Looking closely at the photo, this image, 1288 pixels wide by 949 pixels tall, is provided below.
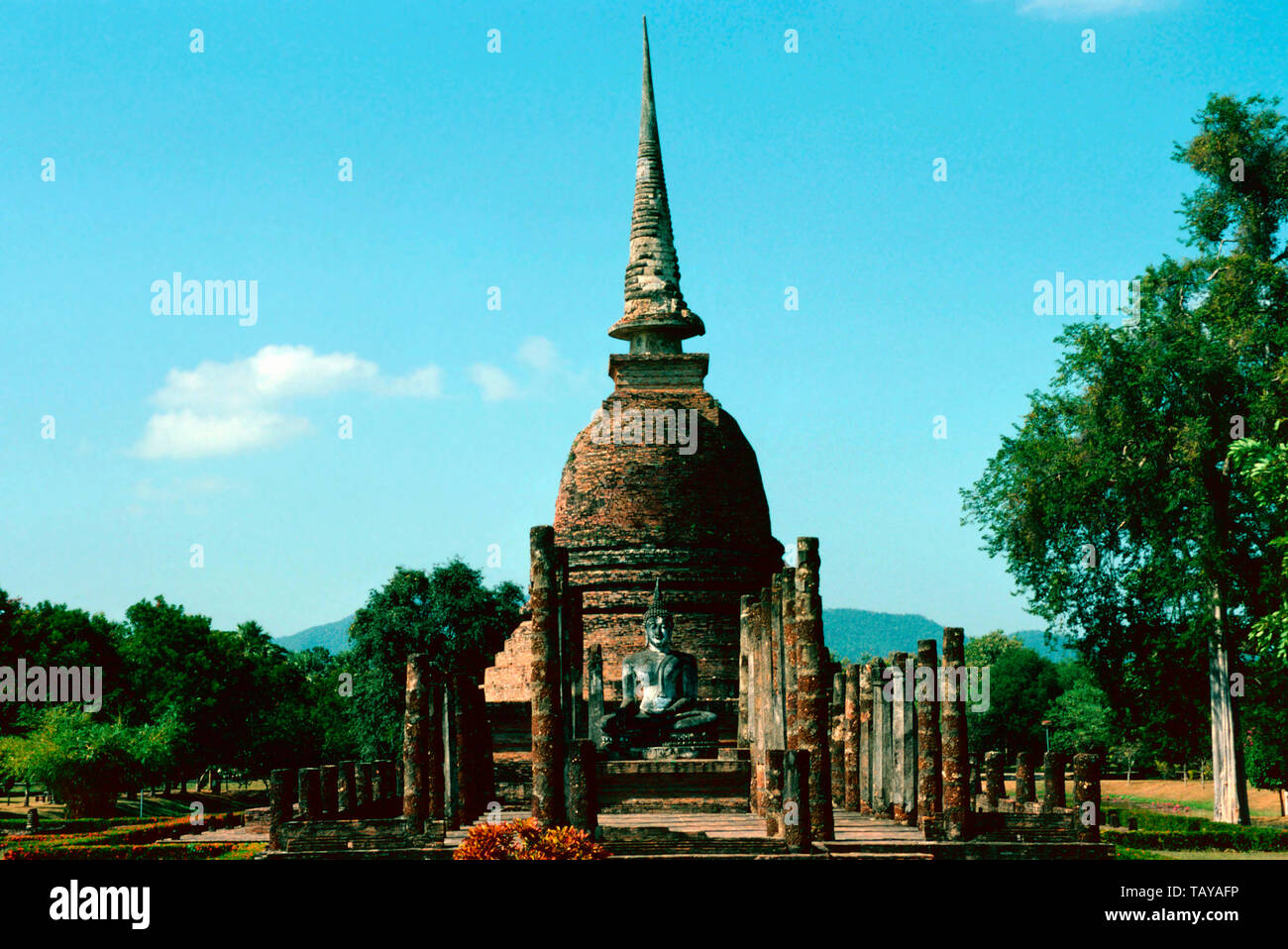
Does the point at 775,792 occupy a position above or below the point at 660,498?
below

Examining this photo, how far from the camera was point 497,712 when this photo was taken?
28516mm

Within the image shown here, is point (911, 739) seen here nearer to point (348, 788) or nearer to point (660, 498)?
point (348, 788)

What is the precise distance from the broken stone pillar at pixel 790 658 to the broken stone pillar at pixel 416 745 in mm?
5008

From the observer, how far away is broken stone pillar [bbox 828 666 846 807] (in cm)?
2355

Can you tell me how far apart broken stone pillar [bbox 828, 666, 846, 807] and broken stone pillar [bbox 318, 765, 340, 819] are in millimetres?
8678

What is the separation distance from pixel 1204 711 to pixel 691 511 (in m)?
15.5

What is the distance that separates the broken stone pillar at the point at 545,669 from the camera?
16172 mm

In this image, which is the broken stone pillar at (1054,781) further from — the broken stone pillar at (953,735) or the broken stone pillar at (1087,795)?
the broken stone pillar at (953,735)

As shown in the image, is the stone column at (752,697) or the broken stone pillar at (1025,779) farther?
the stone column at (752,697)

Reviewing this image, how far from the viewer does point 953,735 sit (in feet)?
52.7

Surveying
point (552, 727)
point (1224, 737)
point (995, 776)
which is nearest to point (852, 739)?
point (995, 776)

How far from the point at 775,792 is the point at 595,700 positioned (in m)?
11.7

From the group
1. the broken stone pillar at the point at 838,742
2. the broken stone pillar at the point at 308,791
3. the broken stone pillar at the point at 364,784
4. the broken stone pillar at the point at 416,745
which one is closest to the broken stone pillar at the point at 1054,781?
the broken stone pillar at the point at 838,742

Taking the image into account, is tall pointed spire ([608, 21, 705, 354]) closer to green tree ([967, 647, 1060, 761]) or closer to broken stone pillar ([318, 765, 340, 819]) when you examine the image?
broken stone pillar ([318, 765, 340, 819])
